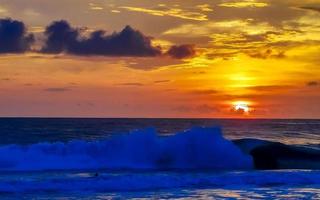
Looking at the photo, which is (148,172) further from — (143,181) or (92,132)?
(92,132)

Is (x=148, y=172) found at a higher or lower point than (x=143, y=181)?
lower

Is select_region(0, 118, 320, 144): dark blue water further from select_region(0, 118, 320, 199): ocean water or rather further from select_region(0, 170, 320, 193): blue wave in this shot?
select_region(0, 170, 320, 193): blue wave

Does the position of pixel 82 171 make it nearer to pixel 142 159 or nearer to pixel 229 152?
pixel 142 159

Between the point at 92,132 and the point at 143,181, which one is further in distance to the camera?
the point at 92,132


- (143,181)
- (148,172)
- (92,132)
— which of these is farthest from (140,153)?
(92,132)

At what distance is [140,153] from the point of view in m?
39.2

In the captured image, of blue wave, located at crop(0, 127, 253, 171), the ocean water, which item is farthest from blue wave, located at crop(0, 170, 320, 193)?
blue wave, located at crop(0, 127, 253, 171)

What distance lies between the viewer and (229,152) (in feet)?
130

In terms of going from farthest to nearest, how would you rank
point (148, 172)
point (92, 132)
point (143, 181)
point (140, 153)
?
point (92, 132), point (140, 153), point (148, 172), point (143, 181)

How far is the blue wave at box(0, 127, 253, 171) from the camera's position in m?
37.5

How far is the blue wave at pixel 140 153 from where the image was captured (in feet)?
123

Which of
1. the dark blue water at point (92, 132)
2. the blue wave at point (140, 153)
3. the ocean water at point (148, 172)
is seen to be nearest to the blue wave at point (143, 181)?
the ocean water at point (148, 172)

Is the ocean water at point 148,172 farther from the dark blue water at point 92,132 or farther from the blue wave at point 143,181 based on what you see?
the dark blue water at point 92,132

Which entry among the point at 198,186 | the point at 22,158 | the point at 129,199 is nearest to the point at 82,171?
the point at 22,158
